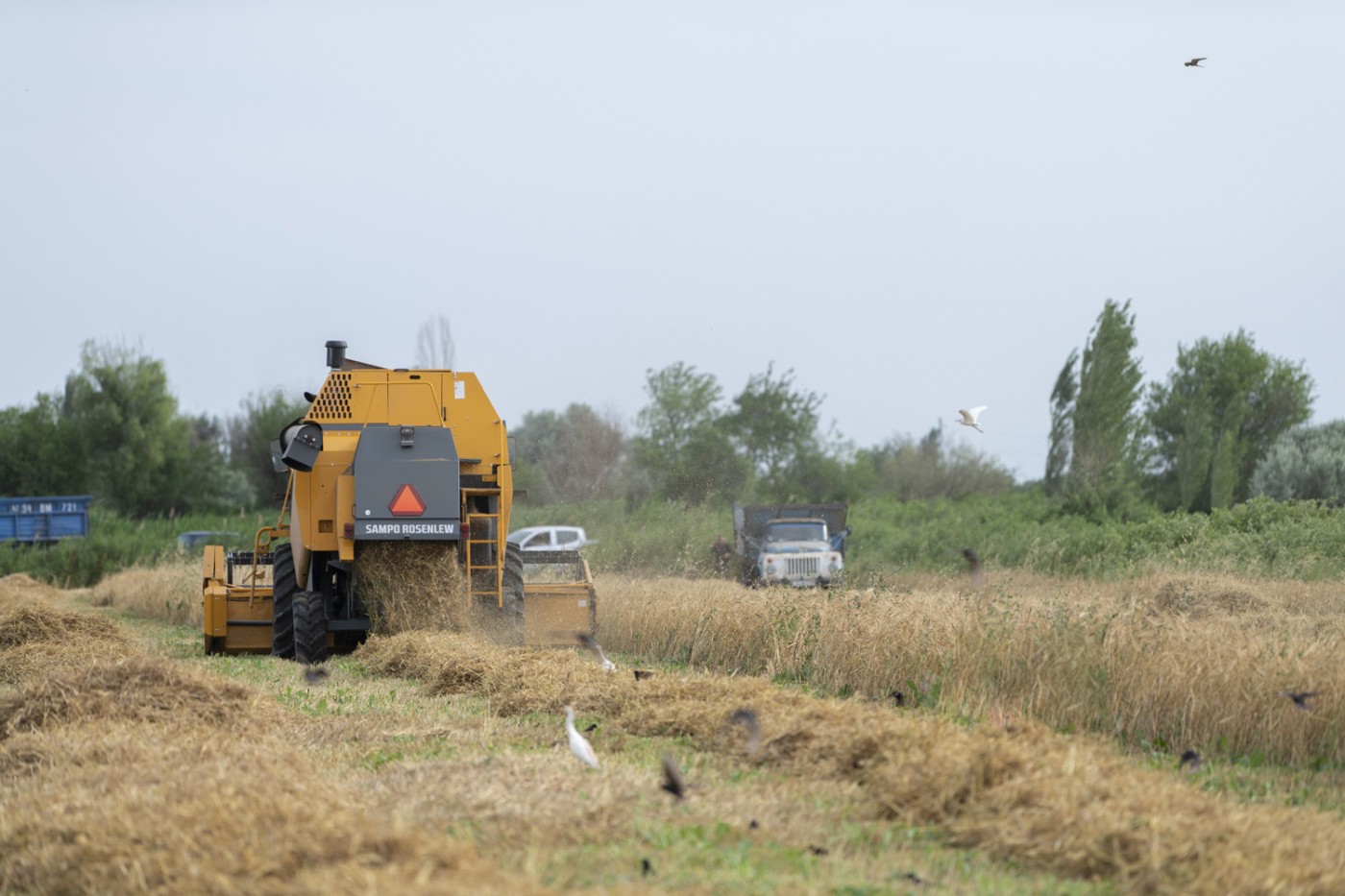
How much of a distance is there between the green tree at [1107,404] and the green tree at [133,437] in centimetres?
3509

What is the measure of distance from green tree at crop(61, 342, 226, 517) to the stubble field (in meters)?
43.0

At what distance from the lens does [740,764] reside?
23.4ft

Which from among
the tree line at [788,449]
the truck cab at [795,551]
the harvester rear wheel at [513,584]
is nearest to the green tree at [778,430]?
the tree line at [788,449]

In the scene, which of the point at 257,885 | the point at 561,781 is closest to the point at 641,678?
the point at 561,781

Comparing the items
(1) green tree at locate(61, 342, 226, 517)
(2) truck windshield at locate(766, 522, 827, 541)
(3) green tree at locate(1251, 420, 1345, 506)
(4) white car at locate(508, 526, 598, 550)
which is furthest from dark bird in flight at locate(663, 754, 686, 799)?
(1) green tree at locate(61, 342, 226, 517)

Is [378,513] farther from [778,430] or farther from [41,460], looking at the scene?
[41,460]

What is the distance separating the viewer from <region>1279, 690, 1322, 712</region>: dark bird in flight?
7.61 metres

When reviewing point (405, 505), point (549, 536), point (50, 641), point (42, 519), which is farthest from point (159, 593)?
point (42, 519)

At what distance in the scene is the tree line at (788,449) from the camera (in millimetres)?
36125

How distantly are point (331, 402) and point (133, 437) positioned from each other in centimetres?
4279

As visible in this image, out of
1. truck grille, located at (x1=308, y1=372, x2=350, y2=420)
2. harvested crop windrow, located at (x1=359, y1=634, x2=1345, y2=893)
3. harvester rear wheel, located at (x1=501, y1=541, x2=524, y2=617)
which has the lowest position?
harvested crop windrow, located at (x1=359, y1=634, x2=1345, y2=893)

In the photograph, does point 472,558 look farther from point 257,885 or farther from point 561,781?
point 257,885

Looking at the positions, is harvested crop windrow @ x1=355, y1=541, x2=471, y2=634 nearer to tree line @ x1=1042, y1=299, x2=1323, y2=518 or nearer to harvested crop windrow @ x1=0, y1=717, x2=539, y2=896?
harvested crop windrow @ x1=0, y1=717, x2=539, y2=896

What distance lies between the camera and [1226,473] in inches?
1590
